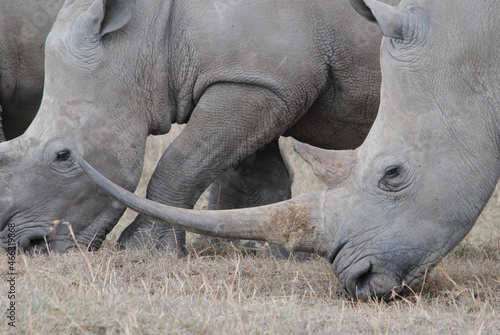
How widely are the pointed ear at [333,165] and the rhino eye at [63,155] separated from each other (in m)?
1.61

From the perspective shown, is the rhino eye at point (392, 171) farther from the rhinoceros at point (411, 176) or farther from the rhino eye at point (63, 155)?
the rhino eye at point (63, 155)

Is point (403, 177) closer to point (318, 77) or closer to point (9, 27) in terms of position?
point (318, 77)

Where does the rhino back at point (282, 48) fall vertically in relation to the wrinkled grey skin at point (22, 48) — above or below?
above

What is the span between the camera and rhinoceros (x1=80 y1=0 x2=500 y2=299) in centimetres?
541

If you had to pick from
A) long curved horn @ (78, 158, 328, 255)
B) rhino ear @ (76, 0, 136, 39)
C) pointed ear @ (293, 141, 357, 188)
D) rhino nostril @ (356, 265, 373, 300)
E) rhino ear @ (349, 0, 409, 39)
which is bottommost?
rhino nostril @ (356, 265, 373, 300)

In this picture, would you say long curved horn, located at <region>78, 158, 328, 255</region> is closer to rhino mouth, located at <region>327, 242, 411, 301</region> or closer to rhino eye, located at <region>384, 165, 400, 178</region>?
rhino mouth, located at <region>327, 242, 411, 301</region>

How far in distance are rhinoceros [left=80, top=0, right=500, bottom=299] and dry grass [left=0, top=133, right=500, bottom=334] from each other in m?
0.27

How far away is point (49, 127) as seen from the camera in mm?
6535

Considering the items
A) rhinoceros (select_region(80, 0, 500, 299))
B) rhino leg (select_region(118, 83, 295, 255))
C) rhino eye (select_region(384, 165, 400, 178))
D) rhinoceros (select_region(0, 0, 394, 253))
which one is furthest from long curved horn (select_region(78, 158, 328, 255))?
rhino leg (select_region(118, 83, 295, 255))

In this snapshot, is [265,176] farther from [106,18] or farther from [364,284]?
[364,284]

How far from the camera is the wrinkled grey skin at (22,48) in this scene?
751cm

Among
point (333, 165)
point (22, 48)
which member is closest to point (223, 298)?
point (333, 165)

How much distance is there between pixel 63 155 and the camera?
6523 millimetres

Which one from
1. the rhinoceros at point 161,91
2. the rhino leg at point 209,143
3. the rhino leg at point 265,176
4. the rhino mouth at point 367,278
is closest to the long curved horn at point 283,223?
the rhino mouth at point 367,278
